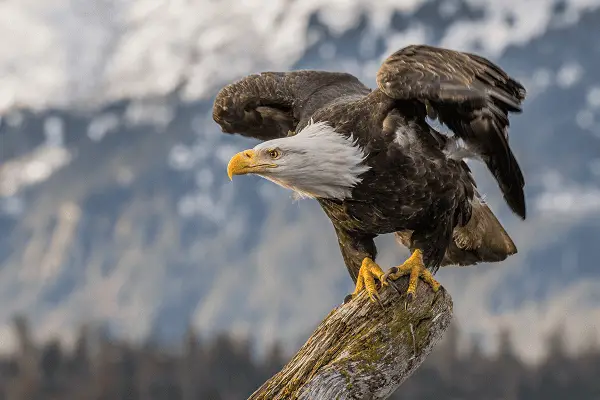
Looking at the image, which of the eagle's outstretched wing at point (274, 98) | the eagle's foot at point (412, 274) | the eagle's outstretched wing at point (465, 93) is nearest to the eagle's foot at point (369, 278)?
the eagle's foot at point (412, 274)

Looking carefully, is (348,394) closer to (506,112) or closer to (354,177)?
(354,177)

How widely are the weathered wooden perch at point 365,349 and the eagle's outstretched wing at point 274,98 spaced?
2.75 metres

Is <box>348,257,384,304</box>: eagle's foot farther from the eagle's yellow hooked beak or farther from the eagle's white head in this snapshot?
the eagle's yellow hooked beak

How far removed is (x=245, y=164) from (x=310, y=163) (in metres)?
0.61

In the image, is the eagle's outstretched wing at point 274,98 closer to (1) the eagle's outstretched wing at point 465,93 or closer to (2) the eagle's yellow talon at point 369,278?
(1) the eagle's outstretched wing at point 465,93

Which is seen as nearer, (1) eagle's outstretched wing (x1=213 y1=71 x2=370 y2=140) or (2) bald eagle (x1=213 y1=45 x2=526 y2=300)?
(2) bald eagle (x1=213 y1=45 x2=526 y2=300)

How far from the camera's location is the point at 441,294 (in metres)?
7.88

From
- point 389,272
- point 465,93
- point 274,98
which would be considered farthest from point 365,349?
point 274,98

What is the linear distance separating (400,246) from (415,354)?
2.53 meters

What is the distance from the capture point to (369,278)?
819 cm

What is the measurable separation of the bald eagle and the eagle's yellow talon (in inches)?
0.6

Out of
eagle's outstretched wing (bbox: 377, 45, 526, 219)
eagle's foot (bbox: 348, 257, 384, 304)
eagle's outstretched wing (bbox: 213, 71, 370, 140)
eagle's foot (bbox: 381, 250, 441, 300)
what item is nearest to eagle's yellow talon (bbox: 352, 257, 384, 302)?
eagle's foot (bbox: 348, 257, 384, 304)

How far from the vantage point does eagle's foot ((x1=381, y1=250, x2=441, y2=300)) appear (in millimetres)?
7812

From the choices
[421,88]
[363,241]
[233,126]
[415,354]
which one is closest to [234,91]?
[233,126]
